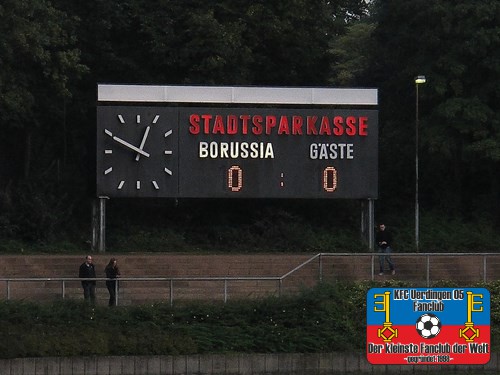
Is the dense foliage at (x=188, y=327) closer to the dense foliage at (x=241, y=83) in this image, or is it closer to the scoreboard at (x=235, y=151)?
the scoreboard at (x=235, y=151)

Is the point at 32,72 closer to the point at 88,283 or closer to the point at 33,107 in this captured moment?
the point at 33,107

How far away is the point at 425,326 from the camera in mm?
9117

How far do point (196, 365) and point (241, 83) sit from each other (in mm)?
26182

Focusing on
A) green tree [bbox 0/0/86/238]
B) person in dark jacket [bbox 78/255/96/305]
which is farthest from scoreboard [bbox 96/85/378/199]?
person in dark jacket [bbox 78/255/96/305]

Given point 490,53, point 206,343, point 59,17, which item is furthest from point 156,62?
point 206,343

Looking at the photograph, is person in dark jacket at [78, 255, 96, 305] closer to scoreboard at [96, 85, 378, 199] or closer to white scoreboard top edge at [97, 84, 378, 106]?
scoreboard at [96, 85, 378, 199]

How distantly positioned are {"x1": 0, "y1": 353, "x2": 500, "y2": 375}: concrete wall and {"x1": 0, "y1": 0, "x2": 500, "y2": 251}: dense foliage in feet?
61.9

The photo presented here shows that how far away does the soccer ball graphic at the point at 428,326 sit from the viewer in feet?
29.6

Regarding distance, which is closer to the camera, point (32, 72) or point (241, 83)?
point (32, 72)

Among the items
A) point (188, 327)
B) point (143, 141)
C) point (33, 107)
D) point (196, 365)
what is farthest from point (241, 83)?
point (196, 365)

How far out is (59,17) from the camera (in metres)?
47.1

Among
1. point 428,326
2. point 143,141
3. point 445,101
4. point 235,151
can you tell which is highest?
point 445,101

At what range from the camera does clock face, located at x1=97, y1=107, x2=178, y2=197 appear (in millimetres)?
41188

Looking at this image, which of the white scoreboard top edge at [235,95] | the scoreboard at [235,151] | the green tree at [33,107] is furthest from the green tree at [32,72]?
the scoreboard at [235,151]
